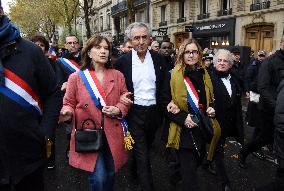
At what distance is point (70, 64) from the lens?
553 centimetres

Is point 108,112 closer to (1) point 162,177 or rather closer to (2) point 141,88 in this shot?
(2) point 141,88

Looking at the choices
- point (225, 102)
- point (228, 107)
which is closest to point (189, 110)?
point (225, 102)

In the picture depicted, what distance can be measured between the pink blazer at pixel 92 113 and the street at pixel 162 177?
1.24 metres

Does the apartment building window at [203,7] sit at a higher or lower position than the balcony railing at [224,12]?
higher

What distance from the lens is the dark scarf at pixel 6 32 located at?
85.0 inches

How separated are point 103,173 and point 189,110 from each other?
1.17 m

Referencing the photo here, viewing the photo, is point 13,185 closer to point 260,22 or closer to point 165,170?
point 165,170

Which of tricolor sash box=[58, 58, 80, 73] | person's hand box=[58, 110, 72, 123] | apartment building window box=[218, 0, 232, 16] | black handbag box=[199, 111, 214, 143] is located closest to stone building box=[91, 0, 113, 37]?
apartment building window box=[218, 0, 232, 16]

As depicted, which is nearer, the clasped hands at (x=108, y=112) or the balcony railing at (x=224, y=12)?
the clasped hands at (x=108, y=112)

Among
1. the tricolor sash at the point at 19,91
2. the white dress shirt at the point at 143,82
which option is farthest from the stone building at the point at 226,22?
the tricolor sash at the point at 19,91

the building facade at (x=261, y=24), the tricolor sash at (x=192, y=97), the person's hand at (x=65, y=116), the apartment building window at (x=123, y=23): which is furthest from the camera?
the apartment building window at (x=123, y=23)

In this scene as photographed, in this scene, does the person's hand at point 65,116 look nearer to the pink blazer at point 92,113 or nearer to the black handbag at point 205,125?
the pink blazer at point 92,113

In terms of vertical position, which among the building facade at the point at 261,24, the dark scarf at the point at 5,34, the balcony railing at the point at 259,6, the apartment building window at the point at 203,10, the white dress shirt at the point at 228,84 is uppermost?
the apartment building window at the point at 203,10

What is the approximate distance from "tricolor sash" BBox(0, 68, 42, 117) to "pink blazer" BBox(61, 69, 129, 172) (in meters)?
0.80
